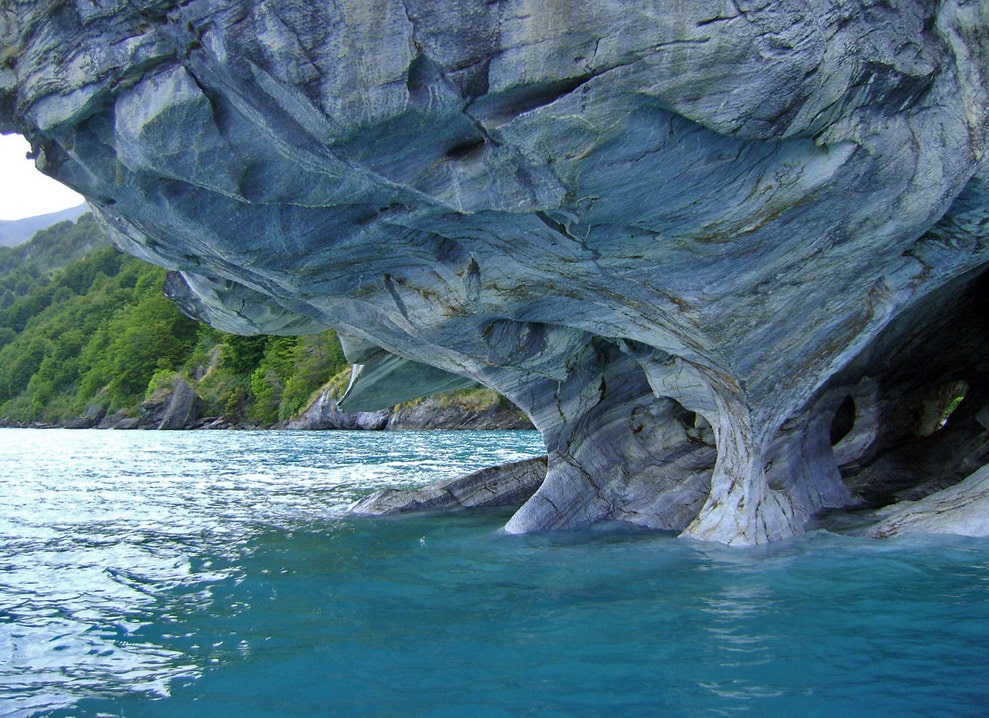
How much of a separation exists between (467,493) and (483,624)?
7.01 m

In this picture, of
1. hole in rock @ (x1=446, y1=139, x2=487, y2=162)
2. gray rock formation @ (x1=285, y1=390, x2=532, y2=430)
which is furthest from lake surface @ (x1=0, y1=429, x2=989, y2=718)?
gray rock formation @ (x1=285, y1=390, x2=532, y2=430)

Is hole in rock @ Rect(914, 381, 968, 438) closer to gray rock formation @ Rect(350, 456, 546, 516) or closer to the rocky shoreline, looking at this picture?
gray rock formation @ Rect(350, 456, 546, 516)

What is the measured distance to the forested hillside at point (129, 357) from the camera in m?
60.9

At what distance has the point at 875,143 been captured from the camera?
6383 millimetres

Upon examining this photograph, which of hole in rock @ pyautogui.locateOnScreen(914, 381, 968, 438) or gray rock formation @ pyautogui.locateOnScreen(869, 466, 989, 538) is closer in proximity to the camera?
gray rock formation @ pyautogui.locateOnScreen(869, 466, 989, 538)

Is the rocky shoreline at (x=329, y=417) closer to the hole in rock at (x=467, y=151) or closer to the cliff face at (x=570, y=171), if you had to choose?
the cliff face at (x=570, y=171)

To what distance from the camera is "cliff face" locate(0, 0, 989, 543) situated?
5406 mm

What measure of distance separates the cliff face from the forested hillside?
50513mm

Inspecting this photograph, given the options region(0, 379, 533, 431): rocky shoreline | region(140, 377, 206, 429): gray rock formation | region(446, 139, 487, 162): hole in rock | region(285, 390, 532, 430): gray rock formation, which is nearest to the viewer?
region(446, 139, 487, 162): hole in rock

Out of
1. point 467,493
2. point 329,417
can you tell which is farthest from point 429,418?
point 467,493

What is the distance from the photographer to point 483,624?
5.88 m

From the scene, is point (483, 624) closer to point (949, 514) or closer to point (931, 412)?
point (949, 514)

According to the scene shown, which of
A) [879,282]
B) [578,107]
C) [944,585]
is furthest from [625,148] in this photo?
[944,585]

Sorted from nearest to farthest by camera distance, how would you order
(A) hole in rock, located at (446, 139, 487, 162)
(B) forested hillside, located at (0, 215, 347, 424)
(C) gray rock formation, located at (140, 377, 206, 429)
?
(A) hole in rock, located at (446, 139, 487, 162) → (C) gray rock formation, located at (140, 377, 206, 429) → (B) forested hillside, located at (0, 215, 347, 424)
